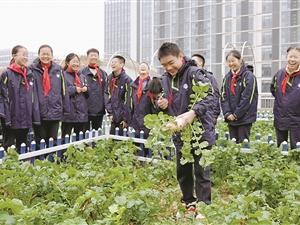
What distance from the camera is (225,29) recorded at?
166ft

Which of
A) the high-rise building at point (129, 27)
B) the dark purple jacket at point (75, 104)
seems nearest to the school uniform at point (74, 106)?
the dark purple jacket at point (75, 104)

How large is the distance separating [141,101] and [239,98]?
1377mm

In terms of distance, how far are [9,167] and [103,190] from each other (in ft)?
3.80

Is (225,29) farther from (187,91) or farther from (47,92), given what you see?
(187,91)

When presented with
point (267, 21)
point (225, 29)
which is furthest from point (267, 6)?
point (225, 29)

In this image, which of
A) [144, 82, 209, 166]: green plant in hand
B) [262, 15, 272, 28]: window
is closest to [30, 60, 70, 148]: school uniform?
[144, 82, 209, 166]: green plant in hand

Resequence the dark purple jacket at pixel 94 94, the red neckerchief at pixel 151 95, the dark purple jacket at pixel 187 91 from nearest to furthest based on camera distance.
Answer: the dark purple jacket at pixel 187 91 → the red neckerchief at pixel 151 95 → the dark purple jacket at pixel 94 94

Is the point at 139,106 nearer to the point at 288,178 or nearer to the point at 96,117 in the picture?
the point at 96,117

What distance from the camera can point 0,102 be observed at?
543 cm

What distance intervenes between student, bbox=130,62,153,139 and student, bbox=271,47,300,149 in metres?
1.78

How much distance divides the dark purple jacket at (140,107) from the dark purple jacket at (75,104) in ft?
2.32

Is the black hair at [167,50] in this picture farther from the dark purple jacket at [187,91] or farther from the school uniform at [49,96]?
the school uniform at [49,96]

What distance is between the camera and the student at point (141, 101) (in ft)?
21.4

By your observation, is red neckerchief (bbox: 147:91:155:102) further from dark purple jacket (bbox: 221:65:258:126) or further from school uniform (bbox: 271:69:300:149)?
school uniform (bbox: 271:69:300:149)
